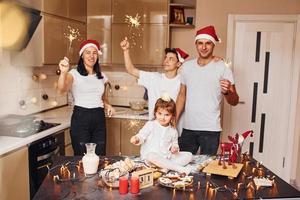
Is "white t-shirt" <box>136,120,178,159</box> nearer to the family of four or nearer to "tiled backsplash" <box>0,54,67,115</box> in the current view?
the family of four

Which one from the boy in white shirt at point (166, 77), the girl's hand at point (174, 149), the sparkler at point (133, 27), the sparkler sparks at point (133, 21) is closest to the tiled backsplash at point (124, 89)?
the sparkler at point (133, 27)

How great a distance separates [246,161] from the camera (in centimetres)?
191

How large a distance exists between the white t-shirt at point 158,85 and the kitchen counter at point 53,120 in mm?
503

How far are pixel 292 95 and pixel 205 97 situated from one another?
1.46 m

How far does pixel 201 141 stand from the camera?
2604 millimetres

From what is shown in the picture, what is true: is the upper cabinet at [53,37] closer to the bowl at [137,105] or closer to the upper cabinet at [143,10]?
the upper cabinet at [143,10]

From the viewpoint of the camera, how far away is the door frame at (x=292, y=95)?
3.41 m

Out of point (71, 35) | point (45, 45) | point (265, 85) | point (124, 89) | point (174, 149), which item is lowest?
point (174, 149)

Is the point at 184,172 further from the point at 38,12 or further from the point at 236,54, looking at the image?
the point at 236,54

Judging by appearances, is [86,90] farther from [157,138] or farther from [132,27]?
[132,27]

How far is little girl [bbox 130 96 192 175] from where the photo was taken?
1841 mm

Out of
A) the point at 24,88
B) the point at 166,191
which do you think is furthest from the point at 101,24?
the point at 166,191

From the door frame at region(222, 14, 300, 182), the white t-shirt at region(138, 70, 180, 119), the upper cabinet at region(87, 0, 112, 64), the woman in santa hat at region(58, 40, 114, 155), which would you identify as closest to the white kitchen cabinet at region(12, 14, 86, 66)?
the woman in santa hat at region(58, 40, 114, 155)

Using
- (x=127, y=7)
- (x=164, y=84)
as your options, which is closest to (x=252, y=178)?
(x=164, y=84)
